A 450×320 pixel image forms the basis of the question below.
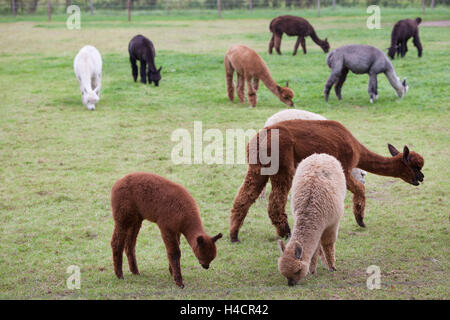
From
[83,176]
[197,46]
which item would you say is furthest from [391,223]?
[197,46]

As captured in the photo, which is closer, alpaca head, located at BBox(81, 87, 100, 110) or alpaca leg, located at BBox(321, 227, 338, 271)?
alpaca leg, located at BBox(321, 227, 338, 271)

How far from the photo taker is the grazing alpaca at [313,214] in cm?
508

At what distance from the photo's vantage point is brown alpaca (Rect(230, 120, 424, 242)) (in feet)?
21.3

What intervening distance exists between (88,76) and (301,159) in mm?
8912

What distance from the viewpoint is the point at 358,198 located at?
23.6ft

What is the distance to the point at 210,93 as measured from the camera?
15852mm

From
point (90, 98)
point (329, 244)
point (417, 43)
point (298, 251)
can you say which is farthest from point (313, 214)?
point (417, 43)

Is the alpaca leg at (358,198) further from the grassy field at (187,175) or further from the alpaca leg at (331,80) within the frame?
the alpaca leg at (331,80)

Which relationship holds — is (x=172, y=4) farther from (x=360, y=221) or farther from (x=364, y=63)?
(x=360, y=221)

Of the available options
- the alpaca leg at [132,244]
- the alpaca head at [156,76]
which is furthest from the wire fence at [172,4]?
the alpaca leg at [132,244]

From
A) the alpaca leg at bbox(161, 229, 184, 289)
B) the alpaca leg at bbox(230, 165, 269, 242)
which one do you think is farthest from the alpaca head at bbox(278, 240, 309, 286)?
the alpaca leg at bbox(230, 165, 269, 242)

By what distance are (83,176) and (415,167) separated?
5332 mm

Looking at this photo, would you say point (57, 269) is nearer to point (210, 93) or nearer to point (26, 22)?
point (210, 93)

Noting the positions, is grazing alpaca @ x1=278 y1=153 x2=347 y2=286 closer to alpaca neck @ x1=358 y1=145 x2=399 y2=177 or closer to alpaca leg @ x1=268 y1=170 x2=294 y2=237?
alpaca leg @ x1=268 y1=170 x2=294 y2=237
